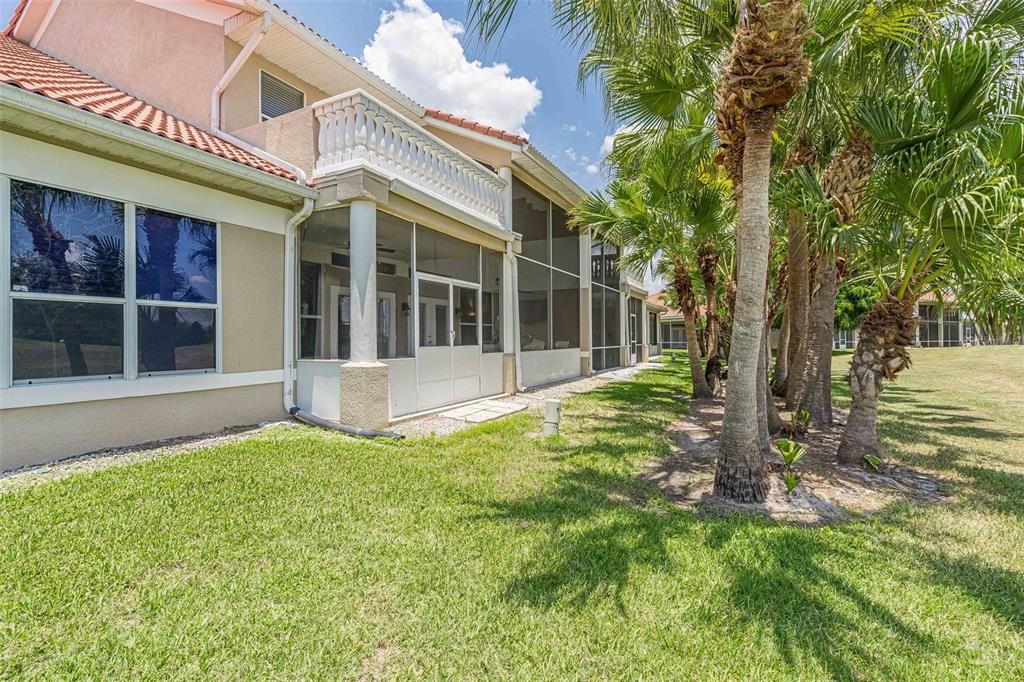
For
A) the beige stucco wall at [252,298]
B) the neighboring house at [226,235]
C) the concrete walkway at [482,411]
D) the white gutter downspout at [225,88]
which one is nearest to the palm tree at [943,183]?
the concrete walkway at [482,411]

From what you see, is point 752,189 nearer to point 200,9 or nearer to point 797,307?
point 797,307

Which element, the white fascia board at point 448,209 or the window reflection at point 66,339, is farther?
the white fascia board at point 448,209

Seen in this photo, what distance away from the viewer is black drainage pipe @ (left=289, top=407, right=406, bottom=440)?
7.78 metres

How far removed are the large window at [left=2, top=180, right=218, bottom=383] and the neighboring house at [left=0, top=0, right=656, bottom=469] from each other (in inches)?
0.8

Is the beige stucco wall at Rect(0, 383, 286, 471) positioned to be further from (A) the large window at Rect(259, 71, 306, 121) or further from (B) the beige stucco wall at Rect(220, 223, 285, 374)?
(A) the large window at Rect(259, 71, 306, 121)

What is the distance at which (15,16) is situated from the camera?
40.3ft

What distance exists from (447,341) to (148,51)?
364 inches

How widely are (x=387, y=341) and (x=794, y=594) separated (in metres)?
7.47

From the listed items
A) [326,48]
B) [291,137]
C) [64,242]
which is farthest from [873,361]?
[326,48]

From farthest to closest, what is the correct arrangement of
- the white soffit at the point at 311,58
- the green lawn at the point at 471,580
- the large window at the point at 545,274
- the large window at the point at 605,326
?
the large window at the point at 605,326 → the large window at the point at 545,274 → the white soffit at the point at 311,58 → the green lawn at the point at 471,580

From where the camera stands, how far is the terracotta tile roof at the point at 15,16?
11.8 meters

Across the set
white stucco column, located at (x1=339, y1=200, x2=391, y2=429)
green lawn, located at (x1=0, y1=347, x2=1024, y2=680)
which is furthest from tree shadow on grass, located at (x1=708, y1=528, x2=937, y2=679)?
white stucco column, located at (x1=339, y1=200, x2=391, y2=429)

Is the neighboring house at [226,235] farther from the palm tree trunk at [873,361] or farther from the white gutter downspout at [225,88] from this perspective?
the palm tree trunk at [873,361]

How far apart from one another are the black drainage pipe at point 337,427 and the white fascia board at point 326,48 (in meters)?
7.50
